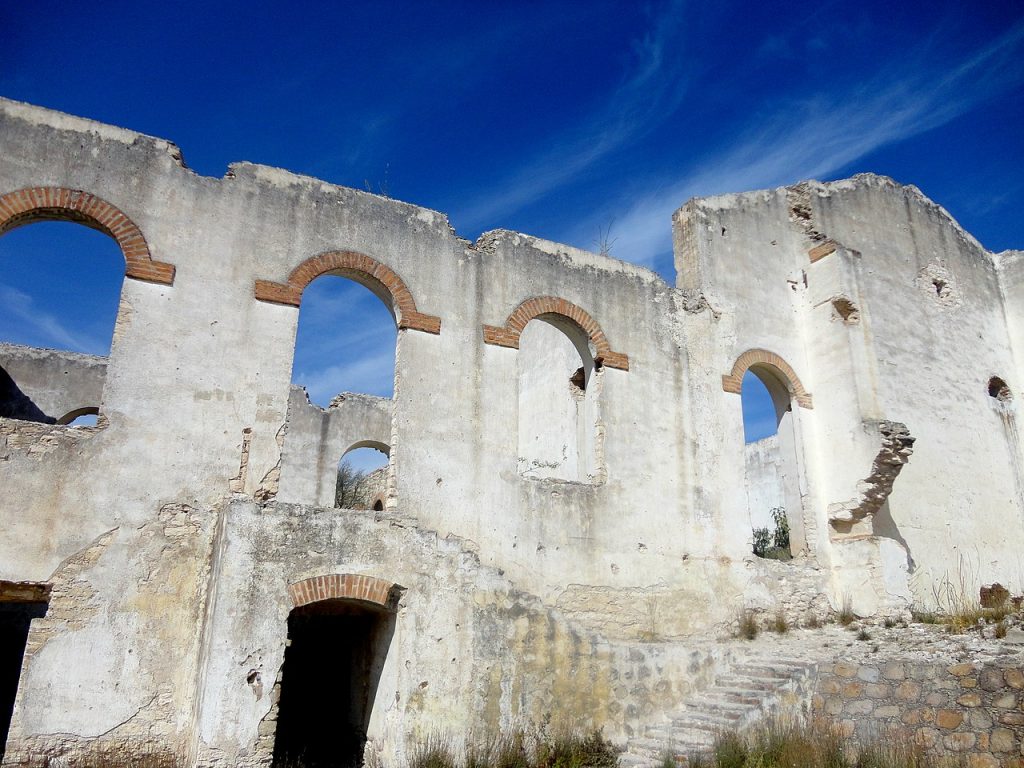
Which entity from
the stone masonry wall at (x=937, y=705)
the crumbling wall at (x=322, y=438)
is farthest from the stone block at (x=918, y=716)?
the crumbling wall at (x=322, y=438)

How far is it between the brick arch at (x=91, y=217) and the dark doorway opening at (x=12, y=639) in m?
6.08

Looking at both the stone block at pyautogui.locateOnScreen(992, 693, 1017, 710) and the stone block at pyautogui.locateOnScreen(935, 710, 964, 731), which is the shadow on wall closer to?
the stone block at pyautogui.locateOnScreen(935, 710, 964, 731)

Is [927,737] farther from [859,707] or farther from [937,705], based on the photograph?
[859,707]

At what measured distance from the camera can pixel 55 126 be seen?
888cm

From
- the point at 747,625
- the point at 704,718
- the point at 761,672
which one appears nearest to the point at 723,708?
the point at 704,718

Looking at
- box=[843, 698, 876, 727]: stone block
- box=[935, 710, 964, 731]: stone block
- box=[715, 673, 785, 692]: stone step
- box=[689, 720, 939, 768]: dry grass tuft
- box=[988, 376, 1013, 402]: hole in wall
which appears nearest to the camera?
box=[689, 720, 939, 768]: dry grass tuft

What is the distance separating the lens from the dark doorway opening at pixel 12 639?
11.9m

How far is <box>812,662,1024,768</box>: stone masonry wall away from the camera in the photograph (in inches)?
291

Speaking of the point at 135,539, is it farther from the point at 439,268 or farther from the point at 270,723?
the point at 439,268

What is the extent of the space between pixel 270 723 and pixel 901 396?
11324 mm

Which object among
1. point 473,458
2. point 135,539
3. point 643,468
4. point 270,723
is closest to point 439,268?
point 473,458

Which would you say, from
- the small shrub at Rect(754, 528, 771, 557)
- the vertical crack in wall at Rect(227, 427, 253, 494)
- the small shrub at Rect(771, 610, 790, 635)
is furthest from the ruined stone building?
the small shrub at Rect(754, 528, 771, 557)

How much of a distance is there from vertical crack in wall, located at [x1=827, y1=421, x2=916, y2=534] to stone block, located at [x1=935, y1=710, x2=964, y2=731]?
4.67 metres

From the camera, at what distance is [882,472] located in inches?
475
